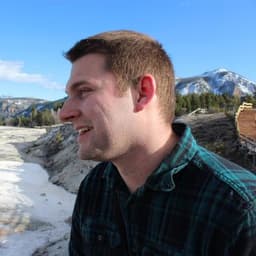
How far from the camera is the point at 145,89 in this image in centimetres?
199

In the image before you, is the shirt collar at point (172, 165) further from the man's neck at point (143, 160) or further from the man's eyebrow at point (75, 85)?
the man's eyebrow at point (75, 85)

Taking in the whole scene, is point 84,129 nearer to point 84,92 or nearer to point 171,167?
point 84,92

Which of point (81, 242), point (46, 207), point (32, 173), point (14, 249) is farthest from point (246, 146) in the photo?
point (81, 242)

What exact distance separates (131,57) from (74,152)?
20317 millimetres

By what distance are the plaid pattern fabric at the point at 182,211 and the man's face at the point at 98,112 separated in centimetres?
24

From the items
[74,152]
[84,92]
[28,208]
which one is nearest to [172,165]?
[84,92]

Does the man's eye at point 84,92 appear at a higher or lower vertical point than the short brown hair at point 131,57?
lower

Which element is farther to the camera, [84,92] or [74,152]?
[74,152]

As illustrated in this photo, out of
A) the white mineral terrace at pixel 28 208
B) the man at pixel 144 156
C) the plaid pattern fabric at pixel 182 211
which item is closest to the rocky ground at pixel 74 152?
the white mineral terrace at pixel 28 208

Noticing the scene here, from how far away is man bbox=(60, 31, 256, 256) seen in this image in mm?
1800

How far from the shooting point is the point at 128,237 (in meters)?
2.00

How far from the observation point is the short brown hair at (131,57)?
6.50ft

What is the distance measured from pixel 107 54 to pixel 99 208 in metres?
0.81

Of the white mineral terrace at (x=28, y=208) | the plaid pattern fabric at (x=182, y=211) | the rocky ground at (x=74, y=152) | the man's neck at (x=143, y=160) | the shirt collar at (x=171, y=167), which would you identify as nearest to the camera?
the plaid pattern fabric at (x=182, y=211)
